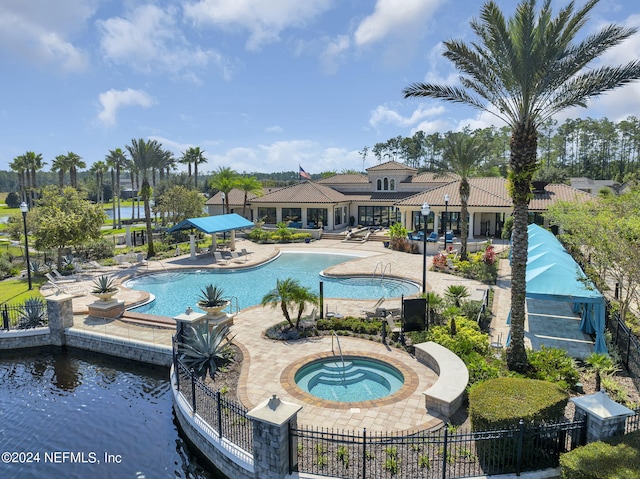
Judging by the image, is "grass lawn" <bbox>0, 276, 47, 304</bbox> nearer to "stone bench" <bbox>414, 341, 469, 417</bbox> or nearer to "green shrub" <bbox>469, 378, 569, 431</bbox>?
"stone bench" <bbox>414, 341, 469, 417</bbox>

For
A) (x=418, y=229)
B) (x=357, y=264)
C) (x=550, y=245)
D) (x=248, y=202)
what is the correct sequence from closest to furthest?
(x=550, y=245), (x=357, y=264), (x=418, y=229), (x=248, y=202)

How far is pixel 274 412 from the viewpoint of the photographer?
755 cm

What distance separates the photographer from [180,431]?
420 inches

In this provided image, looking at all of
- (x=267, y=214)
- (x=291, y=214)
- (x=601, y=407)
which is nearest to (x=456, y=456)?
(x=601, y=407)

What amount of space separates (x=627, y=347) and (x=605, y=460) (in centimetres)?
695

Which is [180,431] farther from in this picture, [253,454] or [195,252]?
[195,252]

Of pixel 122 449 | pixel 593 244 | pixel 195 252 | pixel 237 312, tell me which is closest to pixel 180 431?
pixel 122 449

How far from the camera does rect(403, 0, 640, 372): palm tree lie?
10.5 metres

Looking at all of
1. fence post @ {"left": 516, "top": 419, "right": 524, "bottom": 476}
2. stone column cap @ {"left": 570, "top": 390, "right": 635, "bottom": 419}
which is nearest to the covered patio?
fence post @ {"left": 516, "top": 419, "right": 524, "bottom": 476}

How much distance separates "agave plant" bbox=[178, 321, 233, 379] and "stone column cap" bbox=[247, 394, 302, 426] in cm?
495

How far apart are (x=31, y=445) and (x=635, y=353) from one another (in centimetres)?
1625

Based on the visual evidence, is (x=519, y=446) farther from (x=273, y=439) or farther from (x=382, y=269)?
(x=382, y=269)

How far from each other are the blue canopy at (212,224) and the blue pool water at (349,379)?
66.0 feet

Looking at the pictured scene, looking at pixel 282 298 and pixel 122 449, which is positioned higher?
pixel 282 298
